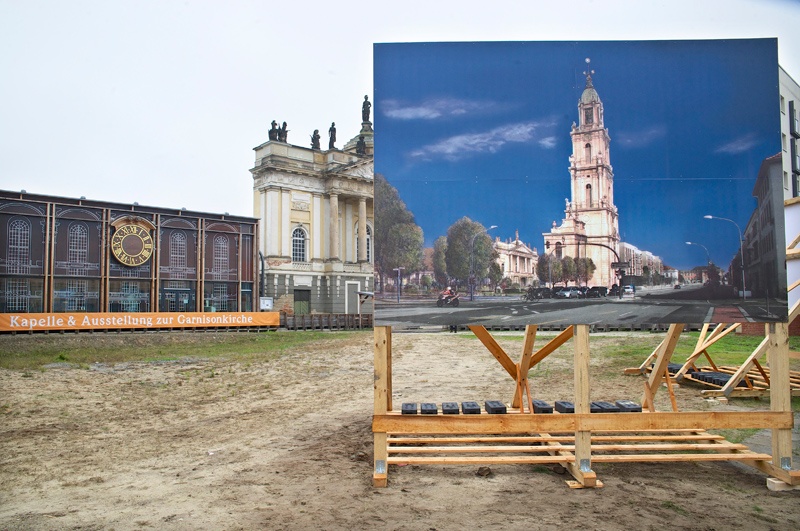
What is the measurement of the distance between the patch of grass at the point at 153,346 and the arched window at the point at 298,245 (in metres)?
11.2

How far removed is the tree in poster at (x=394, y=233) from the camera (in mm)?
6195

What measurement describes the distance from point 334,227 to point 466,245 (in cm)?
3643

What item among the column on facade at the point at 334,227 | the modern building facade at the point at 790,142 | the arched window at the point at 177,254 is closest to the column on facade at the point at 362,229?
the column on facade at the point at 334,227

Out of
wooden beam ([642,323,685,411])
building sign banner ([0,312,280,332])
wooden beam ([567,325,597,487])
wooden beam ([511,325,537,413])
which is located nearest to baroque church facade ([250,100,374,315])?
building sign banner ([0,312,280,332])

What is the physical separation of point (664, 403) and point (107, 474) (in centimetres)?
898

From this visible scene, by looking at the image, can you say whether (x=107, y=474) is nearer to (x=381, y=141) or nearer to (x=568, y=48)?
(x=381, y=141)

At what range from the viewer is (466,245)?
245 inches

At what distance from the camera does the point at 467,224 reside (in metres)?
6.23

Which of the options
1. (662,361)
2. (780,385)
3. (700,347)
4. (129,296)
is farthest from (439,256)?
(129,296)

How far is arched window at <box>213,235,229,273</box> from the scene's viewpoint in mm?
37500

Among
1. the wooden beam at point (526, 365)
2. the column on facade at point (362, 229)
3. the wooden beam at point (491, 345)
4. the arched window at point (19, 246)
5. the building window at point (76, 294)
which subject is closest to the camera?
the wooden beam at point (491, 345)

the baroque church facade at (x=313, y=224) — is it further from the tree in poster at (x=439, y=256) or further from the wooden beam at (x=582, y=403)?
the wooden beam at (x=582, y=403)

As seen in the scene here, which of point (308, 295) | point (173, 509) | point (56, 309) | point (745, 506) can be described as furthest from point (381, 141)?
point (308, 295)

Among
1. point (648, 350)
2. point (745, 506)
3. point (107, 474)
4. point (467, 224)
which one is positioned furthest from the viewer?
point (648, 350)
